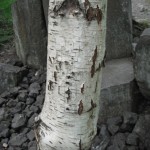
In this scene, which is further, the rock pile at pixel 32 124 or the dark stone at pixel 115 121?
the dark stone at pixel 115 121

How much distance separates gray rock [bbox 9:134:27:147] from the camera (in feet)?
8.75

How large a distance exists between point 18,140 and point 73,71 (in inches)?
59.1

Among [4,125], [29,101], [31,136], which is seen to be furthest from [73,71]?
[29,101]

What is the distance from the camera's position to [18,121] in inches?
112

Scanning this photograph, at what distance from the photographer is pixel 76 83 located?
1330mm

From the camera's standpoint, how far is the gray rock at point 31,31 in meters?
3.32

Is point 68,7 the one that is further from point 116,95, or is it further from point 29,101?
point 29,101

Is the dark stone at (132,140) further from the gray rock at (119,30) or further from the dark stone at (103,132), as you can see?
the gray rock at (119,30)

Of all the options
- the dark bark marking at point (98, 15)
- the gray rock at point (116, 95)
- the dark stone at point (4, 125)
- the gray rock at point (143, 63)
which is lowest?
the dark stone at point (4, 125)

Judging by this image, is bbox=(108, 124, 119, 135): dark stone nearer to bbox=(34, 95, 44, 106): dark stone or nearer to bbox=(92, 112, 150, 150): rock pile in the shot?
bbox=(92, 112, 150, 150): rock pile

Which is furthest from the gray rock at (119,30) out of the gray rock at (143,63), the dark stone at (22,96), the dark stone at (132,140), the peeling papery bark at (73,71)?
the peeling papery bark at (73,71)

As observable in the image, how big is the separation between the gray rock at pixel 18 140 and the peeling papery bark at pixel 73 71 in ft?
4.03

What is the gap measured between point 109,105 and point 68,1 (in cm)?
150

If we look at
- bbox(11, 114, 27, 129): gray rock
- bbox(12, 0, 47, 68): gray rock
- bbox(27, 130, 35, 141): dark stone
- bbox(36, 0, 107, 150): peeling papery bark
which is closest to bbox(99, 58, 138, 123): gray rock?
bbox(27, 130, 35, 141): dark stone
